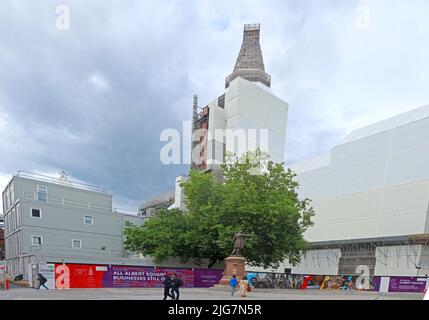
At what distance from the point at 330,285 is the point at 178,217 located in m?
16.4

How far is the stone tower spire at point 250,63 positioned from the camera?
90.1 m

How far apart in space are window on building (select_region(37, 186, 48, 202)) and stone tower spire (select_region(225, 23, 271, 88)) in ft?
198

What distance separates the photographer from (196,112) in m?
88.0

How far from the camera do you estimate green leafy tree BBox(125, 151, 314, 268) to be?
31.3 metres

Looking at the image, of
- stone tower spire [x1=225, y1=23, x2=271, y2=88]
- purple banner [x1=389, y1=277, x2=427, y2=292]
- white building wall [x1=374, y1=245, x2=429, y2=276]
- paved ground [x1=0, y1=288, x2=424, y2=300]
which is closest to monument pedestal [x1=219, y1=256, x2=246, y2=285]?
paved ground [x1=0, y1=288, x2=424, y2=300]

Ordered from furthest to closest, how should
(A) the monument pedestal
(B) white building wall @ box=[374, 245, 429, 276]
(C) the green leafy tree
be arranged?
(B) white building wall @ box=[374, 245, 429, 276] → (C) the green leafy tree → (A) the monument pedestal

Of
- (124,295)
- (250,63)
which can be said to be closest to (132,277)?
(124,295)

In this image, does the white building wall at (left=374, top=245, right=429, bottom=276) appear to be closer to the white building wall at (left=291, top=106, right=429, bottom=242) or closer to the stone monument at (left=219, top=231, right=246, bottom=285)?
the white building wall at (left=291, top=106, right=429, bottom=242)

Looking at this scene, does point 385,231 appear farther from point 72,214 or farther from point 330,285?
point 72,214

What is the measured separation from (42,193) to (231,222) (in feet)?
64.6

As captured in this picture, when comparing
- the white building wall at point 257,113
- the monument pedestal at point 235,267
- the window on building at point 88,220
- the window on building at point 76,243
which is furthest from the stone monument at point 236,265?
the white building wall at point 257,113

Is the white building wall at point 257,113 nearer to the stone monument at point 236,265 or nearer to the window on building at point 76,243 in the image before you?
the window on building at point 76,243

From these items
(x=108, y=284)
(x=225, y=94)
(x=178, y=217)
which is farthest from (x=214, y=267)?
(x=225, y=94)
